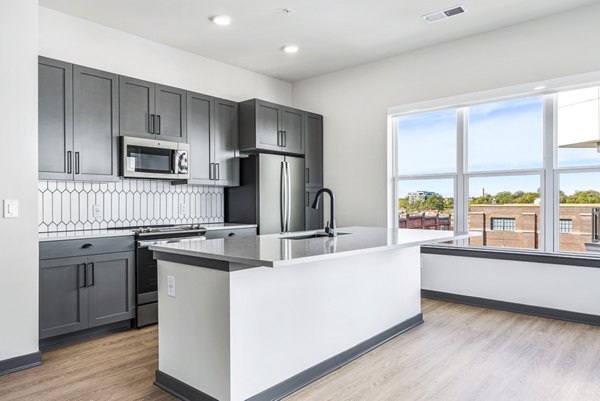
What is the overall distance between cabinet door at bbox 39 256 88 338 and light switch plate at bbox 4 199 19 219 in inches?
18.8

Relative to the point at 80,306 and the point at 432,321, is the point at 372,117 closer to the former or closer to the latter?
the point at 432,321

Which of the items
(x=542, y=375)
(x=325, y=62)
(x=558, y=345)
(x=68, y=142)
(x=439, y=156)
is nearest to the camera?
(x=542, y=375)

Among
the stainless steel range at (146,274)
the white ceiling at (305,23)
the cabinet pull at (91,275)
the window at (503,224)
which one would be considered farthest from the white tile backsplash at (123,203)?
the window at (503,224)

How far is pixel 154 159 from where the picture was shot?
4.01 meters

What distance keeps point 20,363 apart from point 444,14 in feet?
14.6

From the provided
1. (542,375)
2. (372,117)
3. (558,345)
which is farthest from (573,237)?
(372,117)

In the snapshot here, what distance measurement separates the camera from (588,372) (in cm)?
267

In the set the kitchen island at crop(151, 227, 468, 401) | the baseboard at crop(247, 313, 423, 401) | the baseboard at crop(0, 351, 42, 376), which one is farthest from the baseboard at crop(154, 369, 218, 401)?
the baseboard at crop(0, 351, 42, 376)

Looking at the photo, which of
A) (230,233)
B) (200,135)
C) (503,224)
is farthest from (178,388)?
(503,224)

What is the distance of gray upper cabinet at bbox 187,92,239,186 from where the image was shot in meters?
4.40

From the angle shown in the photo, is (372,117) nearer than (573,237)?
No

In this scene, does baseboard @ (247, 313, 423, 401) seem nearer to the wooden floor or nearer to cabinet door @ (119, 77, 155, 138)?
the wooden floor

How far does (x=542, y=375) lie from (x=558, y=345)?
70cm

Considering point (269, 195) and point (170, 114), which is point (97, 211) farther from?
point (269, 195)
